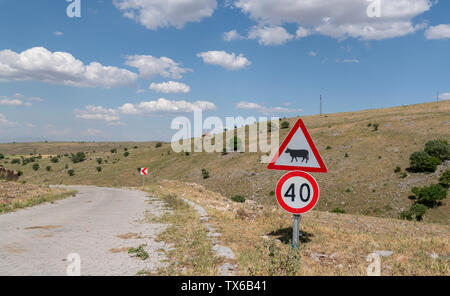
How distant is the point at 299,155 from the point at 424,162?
3947cm

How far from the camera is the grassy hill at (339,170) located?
34.2m

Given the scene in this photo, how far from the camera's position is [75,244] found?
6832mm

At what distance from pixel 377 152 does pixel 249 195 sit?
22.5m

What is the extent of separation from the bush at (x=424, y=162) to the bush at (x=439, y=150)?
1475 mm

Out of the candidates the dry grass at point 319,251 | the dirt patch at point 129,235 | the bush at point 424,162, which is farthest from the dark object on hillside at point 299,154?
the bush at point 424,162

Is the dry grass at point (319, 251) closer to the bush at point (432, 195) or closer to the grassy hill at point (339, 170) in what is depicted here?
the grassy hill at point (339, 170)

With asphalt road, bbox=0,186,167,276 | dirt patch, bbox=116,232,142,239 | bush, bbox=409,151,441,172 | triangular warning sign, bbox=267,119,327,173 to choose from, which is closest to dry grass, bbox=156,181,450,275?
triangular warning sign, bbox=267,119,327,173

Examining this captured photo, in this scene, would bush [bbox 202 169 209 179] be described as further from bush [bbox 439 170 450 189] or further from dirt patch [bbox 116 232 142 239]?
dirt patch [bbox 116 232 142 239]

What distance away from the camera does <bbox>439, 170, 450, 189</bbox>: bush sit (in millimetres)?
31961

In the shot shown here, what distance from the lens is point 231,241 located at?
22.0ft

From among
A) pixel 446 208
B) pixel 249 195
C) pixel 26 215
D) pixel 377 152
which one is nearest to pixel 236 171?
pixel 249 195

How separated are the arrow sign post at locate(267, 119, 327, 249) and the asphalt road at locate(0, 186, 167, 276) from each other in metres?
2.63
